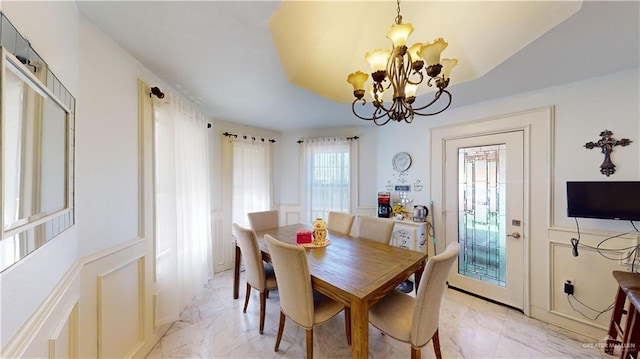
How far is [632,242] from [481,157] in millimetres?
1281

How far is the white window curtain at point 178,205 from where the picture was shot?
1923mm

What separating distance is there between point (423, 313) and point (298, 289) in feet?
2.67

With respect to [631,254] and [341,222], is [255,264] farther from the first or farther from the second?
[631,254]

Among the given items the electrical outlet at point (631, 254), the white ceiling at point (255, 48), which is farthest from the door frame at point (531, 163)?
the electrical outlet at point (631, 254)

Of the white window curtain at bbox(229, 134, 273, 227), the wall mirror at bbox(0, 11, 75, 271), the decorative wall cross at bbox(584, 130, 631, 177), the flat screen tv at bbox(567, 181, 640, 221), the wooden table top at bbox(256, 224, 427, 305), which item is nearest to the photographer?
the wall mirror at bbox(0, 11, 75, 271)

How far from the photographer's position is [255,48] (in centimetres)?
152

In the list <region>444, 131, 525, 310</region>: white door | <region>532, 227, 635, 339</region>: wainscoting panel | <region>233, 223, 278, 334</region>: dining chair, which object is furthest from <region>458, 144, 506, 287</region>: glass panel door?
<region>233, 223, 278, 334</region>: dining chair

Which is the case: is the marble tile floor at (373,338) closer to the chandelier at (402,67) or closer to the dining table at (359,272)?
the dining table at (359,272)

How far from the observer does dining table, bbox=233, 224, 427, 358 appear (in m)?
1.23

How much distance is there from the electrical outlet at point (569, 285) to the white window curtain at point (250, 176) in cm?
378

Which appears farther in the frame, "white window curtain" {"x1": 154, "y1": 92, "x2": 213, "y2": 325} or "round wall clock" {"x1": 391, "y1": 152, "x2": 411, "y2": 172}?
"round wall clock" {"x1": 391, "y1": 152, "x2": 411, "y2": 172}

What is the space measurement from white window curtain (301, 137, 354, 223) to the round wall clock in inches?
30.0

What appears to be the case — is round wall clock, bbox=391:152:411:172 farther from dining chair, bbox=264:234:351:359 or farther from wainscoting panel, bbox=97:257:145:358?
wainscoting panel, bbox=97:257:145:358

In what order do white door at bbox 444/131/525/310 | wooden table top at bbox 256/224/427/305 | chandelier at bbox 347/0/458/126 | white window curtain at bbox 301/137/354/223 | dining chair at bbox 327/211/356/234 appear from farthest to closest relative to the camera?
white window curtain at bbox 301/137/354/223, dining chair at bbox 327/211/356/234, white door at bbox 444/131/525/310, wooden table top at bbox 256/224/427/305, chandelier at bbox 347/0/458/126
